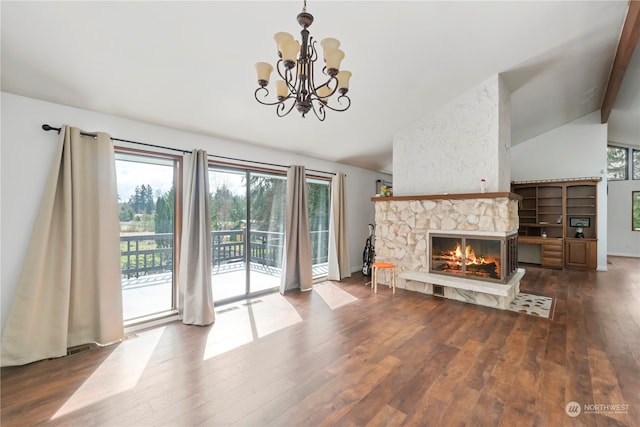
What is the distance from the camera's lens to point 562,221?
22.7 feet

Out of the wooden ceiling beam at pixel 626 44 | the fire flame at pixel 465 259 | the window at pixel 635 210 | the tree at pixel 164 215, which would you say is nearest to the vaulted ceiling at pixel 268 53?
the wooden ceiling beam at pixel 626 44

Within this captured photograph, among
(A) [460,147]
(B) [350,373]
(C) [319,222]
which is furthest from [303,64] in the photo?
(C) [319,222]

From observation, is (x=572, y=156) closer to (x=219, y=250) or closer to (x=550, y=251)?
(x=550, y=251)

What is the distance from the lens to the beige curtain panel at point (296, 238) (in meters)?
4.68

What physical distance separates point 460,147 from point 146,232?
4668 mm

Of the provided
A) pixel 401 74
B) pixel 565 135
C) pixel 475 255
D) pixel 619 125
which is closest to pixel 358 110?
pixel 401 74

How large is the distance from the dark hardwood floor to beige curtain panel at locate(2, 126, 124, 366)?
8.8 inches

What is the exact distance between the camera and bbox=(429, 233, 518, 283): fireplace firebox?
3.99m

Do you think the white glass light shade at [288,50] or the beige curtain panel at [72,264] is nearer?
the white glass light shade at [288,50]

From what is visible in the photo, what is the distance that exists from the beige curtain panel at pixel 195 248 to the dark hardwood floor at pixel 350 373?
278 millimetres

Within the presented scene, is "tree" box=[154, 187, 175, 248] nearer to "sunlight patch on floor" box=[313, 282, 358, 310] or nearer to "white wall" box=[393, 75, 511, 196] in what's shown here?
"sunlight patch on floor" box=[313, 282, 358, 310]

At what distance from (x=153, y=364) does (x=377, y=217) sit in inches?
162

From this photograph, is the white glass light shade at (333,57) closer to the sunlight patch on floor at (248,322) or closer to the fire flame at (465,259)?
the sunlight patch on floor at (248,322)

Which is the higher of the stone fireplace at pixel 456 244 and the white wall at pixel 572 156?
the white wall at pixel 572 156
